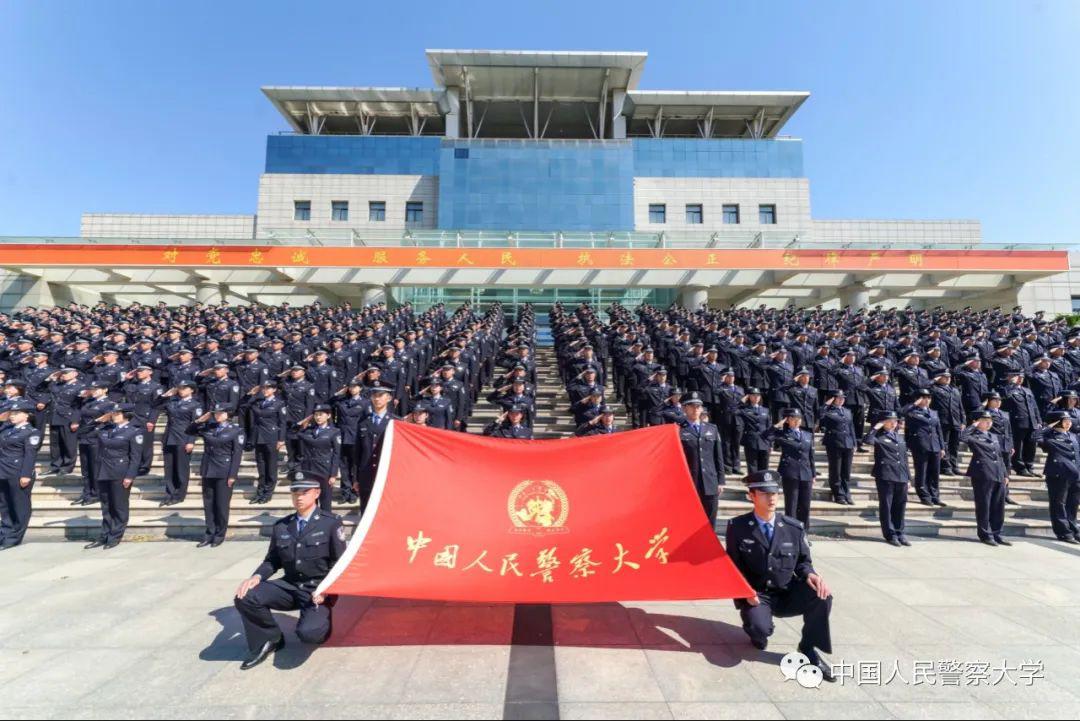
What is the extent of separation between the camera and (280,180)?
31.4 m

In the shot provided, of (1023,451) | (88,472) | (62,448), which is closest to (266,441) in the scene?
(88,472)

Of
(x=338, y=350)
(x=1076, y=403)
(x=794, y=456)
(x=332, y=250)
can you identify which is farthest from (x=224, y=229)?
(x=1076, y=403)

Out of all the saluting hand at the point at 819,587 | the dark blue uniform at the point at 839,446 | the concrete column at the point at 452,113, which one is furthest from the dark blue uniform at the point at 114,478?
the concrete column at the point at 452,113

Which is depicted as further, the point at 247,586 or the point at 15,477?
the point at 15,477

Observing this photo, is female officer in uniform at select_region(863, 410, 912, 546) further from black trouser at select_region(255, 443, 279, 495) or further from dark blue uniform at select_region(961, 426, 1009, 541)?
black trouser at select_region(255, 443, 279, 495)

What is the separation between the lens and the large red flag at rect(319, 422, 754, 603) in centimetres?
374

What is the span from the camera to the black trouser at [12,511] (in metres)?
6.50

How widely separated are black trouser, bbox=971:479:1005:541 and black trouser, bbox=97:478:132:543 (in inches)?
439

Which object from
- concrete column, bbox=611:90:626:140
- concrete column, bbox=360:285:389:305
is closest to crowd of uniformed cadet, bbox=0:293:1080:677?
concrete column, bbox=360:285:389:305

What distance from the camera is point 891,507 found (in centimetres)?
677

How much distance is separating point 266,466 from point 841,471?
8.54 meters

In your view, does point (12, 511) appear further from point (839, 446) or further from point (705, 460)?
point (839, 446)

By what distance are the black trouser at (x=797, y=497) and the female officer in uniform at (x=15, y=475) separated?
9660mm

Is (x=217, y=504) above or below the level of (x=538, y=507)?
below
